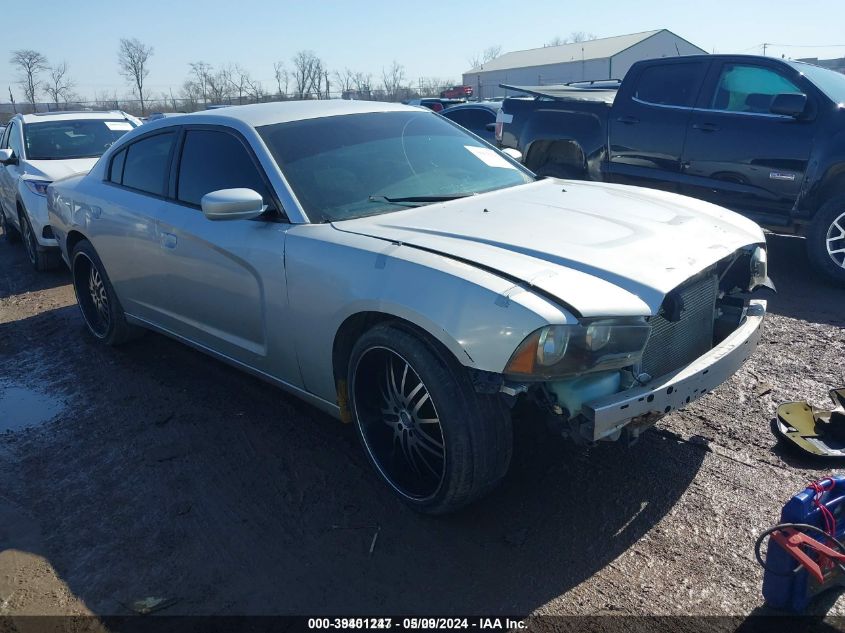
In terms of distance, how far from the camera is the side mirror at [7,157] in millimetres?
8047

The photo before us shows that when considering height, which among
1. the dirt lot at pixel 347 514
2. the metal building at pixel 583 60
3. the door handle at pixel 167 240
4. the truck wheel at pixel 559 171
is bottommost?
the dirt lot at pixel 347 514

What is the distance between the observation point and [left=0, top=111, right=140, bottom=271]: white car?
7.80 m

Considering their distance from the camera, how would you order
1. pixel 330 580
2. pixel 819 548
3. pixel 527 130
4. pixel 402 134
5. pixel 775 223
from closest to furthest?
1. pixel 819 548
2. pixel 330 580
3. pixel 402 134
4. pixel 775 223
5. pixel 527 130

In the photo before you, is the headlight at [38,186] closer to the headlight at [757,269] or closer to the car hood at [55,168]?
the car hood at [55,168]

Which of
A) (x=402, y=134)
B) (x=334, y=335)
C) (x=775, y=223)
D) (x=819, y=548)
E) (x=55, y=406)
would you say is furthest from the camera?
(x=775, y=223)

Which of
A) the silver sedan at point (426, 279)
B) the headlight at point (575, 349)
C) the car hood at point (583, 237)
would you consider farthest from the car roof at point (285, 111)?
the headlight at point (575, 349)

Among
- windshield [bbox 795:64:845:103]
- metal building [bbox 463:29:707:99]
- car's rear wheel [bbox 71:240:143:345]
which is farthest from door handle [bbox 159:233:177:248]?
metal building [bbox 463:29:707:99]

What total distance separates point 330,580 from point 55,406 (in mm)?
2758

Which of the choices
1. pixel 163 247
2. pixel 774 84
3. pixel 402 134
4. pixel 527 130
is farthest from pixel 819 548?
pixel 527 130

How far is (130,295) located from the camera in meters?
4.82

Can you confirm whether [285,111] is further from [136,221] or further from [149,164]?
[136,221]

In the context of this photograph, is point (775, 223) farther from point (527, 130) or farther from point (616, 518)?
point (616, 518)

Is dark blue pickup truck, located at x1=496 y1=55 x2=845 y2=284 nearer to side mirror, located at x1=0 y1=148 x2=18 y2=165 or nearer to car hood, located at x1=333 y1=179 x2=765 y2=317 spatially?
car hood, located at x1=333 y1=179 x2=765 y2=317

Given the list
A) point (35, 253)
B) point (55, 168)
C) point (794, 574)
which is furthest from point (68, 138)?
point (794, 574)
